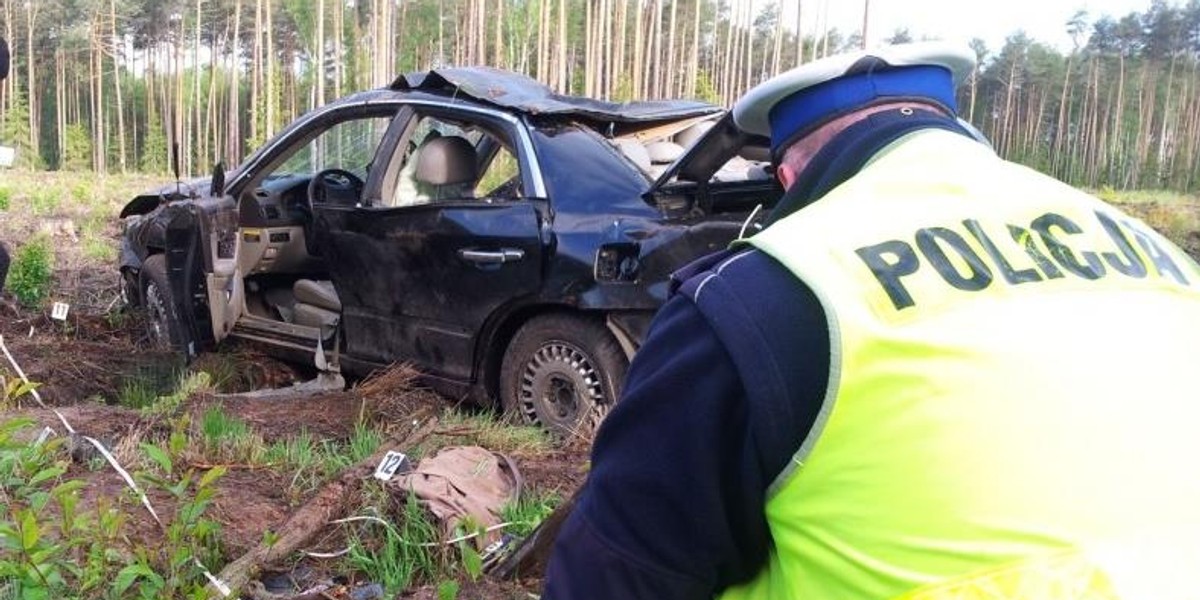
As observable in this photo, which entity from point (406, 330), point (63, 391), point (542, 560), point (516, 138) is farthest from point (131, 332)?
point (542, 560)

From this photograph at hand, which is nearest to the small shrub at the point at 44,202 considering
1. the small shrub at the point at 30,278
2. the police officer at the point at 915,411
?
the small shrub at the point at 30,278

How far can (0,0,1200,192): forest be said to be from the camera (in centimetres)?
4009

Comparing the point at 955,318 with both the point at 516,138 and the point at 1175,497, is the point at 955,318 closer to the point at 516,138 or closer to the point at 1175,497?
the point at 1175,497

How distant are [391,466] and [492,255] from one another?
4.74 ft

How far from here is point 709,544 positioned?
3.62 feet

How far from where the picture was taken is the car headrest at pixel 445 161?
5215 mm

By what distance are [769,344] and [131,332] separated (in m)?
7.07

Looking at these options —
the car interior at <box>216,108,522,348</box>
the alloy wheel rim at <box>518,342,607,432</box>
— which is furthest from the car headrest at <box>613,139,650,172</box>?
the alloy wheel rim at <box>518,342,607,432</box>

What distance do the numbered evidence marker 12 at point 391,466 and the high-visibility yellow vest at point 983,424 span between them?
2.63 m

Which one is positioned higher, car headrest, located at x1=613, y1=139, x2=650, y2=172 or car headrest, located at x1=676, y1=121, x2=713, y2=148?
car headrest, located at x1=676, y1=121, x2=713, y2=148

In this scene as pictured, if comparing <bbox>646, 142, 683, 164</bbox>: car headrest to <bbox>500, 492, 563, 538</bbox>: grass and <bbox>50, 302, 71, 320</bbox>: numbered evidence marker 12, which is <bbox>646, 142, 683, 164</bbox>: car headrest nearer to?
<bbox>500, 492, 563, 538</bbox>: grass

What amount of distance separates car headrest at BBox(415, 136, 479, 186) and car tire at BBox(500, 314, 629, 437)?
923 mm

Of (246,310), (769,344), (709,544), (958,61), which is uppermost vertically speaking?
(958,61)

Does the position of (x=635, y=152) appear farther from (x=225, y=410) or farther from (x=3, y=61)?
(x=3, y=61)
